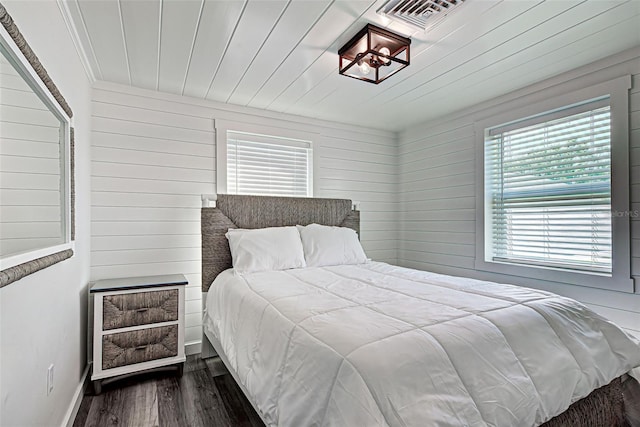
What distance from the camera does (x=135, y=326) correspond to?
2506mm

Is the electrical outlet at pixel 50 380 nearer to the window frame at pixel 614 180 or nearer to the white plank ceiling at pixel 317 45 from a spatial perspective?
the white plank ceiling at pixel 317 45

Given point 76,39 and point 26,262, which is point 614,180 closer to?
point 26,262

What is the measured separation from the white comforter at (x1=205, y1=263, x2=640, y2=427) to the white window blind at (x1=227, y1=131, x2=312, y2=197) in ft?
5.42

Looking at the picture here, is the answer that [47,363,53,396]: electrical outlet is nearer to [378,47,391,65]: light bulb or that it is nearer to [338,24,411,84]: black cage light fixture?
[338,24,411,84]: black cage light fixture

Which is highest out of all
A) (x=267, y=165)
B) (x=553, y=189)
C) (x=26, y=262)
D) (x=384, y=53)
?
(x=384, y=53)

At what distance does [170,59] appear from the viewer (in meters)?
2.38

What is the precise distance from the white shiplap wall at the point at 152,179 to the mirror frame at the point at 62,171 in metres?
0.94

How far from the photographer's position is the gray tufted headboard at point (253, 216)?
2959 millimetres

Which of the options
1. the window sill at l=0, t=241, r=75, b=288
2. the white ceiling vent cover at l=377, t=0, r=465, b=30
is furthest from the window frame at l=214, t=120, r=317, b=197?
the white ceiling vent cover at l=377, t=0, r=465, b=30

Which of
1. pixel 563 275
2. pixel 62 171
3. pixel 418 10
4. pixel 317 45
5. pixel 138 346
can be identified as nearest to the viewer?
pixel 62 171

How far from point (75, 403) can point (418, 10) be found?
10.4ft

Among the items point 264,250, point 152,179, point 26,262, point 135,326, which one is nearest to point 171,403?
point 135,326

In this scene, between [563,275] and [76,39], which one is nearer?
[76,39]

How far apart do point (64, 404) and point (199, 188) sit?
1879 millimetres
